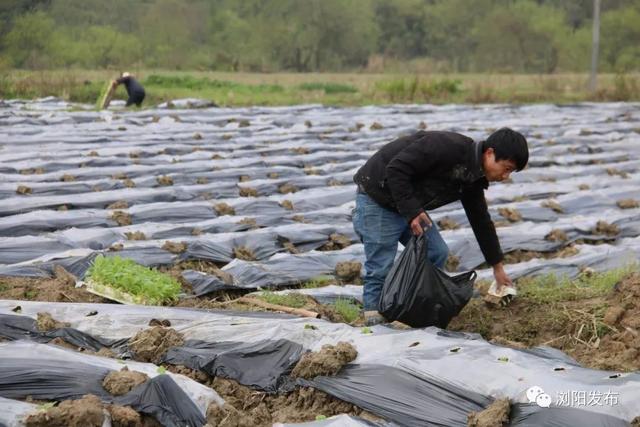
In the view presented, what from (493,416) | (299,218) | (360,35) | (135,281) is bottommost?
(360,35)

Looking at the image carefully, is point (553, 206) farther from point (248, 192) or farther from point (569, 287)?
point (569, 287)

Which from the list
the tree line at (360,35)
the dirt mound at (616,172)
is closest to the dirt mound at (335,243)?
the dirt mound at (616,172)

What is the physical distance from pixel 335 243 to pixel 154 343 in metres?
2.98

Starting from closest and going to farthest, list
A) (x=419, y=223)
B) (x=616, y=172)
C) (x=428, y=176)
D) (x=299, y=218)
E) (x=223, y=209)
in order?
(x=419, y=223), (x=428, y=176), (x=299, y=218), (x=223, y=209), (x=616, y=172)

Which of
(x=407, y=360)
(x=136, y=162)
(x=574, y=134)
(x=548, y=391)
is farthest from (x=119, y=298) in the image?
(x=574, y=134)

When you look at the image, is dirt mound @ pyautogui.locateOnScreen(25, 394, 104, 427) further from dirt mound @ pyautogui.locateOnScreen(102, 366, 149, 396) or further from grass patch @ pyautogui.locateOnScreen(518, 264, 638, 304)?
grass patch @ pyautogui.locateOnScreen(518, 264, 638, 304)

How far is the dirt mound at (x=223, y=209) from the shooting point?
7.43 m

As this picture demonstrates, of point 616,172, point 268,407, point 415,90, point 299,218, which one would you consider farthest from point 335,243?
point 415,90

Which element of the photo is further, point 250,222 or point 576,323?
point 250,222

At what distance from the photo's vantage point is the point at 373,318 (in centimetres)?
427

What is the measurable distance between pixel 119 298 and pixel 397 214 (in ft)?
5.25

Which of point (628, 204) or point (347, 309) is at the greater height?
point (347, 309)

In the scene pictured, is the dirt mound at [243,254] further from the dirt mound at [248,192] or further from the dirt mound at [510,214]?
the dirt mound at [510,214]

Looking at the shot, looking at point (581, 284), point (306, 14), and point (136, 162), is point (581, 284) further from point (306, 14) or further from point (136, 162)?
point (306, 14)
